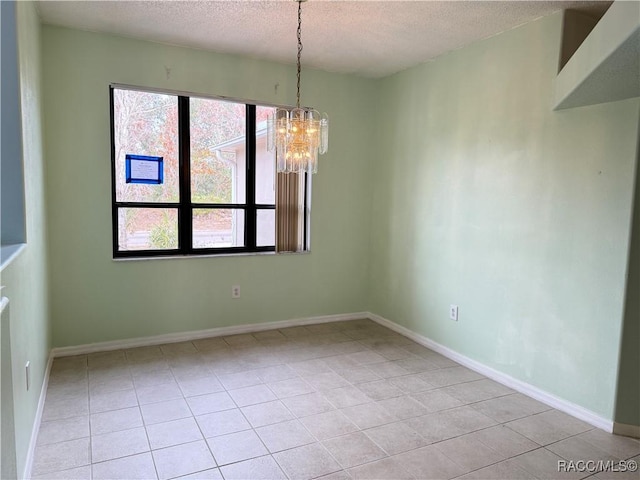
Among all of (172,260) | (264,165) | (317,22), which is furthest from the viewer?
(264,165)

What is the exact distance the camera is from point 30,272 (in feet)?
7.97

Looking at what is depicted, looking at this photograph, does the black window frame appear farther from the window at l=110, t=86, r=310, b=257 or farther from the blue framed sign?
the blue framed sign

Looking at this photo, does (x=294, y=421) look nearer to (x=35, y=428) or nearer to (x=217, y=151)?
(x=35, y=428)

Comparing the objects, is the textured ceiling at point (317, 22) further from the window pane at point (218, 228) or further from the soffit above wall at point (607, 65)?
the window pane at point (218, 228)

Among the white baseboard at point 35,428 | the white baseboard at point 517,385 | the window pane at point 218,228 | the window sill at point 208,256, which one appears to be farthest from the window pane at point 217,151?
the white baseboard at point 517,385

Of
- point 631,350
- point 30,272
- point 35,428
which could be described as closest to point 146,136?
point 30,272

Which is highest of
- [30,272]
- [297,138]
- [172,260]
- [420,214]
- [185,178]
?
[297,138]

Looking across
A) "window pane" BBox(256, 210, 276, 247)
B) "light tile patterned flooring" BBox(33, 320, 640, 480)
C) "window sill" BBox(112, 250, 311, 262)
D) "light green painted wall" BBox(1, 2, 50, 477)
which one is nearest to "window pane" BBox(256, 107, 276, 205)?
"window pane" BBox(256, 210, 276, 247)

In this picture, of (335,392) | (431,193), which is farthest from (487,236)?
(335,392)

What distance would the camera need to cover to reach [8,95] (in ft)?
7.07

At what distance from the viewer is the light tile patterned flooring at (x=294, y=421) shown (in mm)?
2250

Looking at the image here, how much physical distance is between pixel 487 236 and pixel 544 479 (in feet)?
5.83

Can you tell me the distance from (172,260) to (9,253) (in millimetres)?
2036

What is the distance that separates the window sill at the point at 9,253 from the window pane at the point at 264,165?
2379 mm
